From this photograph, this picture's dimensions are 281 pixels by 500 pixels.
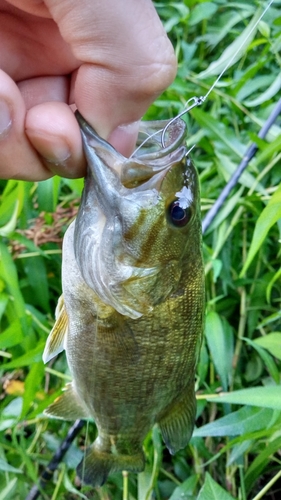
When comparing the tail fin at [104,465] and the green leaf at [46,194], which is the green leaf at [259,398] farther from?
the green leaf at [46,194]

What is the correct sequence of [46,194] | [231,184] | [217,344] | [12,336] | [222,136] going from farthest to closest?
[222,136] → [231,184] → [46,194] → [217,344] → [12,336]

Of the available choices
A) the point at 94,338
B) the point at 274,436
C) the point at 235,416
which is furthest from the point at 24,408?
the point at 274,436

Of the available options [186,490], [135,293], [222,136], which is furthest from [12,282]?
[222,136]

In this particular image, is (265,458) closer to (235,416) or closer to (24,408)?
(235,416)

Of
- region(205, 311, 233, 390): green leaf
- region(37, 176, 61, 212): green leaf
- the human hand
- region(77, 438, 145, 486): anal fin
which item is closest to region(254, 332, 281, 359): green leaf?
region(205, 311, 233, 390): green leaf

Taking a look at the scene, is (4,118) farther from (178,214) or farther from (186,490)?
(186,490)

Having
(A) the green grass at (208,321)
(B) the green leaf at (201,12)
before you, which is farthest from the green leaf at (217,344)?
(B) the green leaf at (201,12)

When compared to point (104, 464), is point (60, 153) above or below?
above
